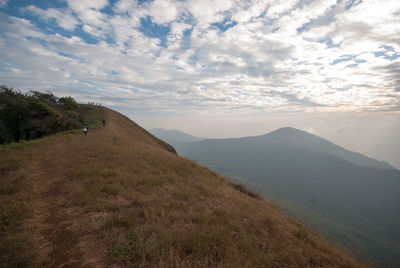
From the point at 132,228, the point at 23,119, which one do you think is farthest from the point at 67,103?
the point at 132,228

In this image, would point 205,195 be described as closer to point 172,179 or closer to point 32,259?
point 172,179

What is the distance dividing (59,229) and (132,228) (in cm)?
214

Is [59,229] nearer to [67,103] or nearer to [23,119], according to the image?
[23,119]

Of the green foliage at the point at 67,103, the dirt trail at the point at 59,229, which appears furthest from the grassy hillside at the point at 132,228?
the green foliage at the point at 67,103

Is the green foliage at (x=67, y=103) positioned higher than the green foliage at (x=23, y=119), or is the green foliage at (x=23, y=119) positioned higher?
the green foliage at (x=67, y=103)

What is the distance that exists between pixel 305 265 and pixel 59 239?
6.89 metres

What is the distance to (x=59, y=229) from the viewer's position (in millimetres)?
4762

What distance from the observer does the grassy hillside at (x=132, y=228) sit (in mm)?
3879

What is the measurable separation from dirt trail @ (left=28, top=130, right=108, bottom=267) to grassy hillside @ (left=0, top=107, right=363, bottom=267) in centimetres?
2

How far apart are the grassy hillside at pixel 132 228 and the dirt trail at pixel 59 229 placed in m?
0.02

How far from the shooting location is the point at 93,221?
5082 millimetres

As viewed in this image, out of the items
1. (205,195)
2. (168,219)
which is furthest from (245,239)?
(205,195)

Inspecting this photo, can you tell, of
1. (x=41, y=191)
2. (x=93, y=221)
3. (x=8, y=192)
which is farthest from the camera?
(x=41, y=191)

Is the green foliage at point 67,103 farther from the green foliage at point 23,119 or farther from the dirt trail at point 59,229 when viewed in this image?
the dirt trail at point 59,229
